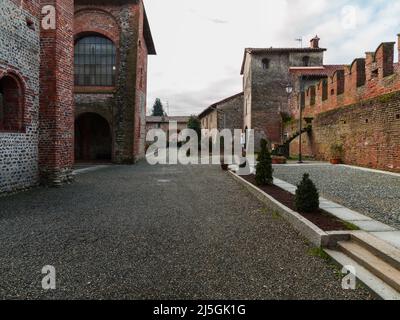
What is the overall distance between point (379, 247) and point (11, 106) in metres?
9.63

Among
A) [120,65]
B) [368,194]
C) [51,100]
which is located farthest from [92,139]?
[368,194]

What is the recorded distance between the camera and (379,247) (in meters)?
3.54

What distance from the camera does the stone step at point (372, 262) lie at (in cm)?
294

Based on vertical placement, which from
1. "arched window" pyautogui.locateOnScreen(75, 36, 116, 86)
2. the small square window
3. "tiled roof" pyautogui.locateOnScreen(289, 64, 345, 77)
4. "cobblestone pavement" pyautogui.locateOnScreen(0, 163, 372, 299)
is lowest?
"cobblestone pavement" pyautogui.locateOnScreen(0, 163, 372, 299)

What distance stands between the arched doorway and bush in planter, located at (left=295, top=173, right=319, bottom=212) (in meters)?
17.2

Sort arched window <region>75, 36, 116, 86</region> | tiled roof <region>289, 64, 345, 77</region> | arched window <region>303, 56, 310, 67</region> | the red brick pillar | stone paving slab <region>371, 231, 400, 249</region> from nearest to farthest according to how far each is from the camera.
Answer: stone paving slab <region>371, 231, 400, 249</region>, the red brick pillar, arched window <region>75, 36, 116, 86</region>, tiled roof <region>289, 64, 345, 77</region>, arched window <region>303, 56, 310, 67</region>

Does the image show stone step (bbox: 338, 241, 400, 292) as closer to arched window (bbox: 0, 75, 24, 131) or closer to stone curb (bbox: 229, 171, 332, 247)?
stone curb (bbox: 229, 171, 332, 247)

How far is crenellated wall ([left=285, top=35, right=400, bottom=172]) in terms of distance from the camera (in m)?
11.5

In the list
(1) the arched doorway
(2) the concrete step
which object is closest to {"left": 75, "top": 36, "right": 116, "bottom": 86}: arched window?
(1) the arched doorway

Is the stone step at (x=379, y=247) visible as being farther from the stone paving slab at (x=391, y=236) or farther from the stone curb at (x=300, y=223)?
the stone curb at (x=300, y=223)

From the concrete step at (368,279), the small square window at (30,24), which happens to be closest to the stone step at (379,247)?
the concrete step at (368,279)

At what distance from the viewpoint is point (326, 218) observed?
4949mm

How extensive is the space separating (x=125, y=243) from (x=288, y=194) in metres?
4.60

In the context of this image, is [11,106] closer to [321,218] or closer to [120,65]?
[321,218]
